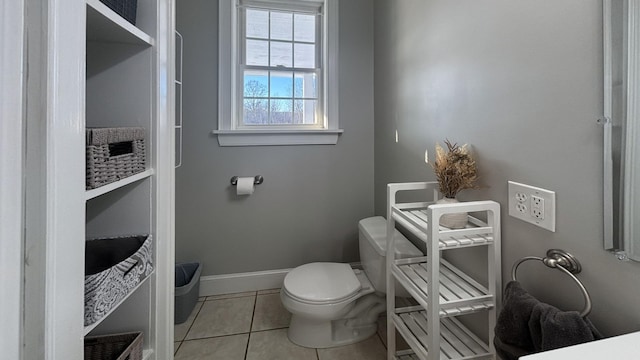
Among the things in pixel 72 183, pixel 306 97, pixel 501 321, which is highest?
pixel 306 97

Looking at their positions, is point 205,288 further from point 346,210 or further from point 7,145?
point 7,145

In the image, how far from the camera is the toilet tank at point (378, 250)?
149 cm

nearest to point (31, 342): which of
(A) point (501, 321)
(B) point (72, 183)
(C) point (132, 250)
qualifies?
(B) point (72, 183)

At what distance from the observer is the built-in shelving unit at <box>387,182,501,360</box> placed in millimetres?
997

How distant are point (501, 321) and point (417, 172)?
2.99ft

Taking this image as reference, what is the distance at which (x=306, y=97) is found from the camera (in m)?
2.32

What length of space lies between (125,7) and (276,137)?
4.28 feet

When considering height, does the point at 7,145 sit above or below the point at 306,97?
below

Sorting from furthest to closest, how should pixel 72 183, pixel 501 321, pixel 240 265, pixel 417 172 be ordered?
pixel 240 265, pixel 417 172, pixel 501 321, pixel 72 183

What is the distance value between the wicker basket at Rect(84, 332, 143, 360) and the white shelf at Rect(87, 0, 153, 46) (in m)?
1.01

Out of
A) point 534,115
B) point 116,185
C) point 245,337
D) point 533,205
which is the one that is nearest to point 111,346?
point 116,185

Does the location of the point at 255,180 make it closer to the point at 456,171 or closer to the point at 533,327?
the point at 456,171

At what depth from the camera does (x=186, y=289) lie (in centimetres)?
192

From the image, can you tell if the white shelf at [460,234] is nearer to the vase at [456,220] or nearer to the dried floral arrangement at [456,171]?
the vase at [456,220]
